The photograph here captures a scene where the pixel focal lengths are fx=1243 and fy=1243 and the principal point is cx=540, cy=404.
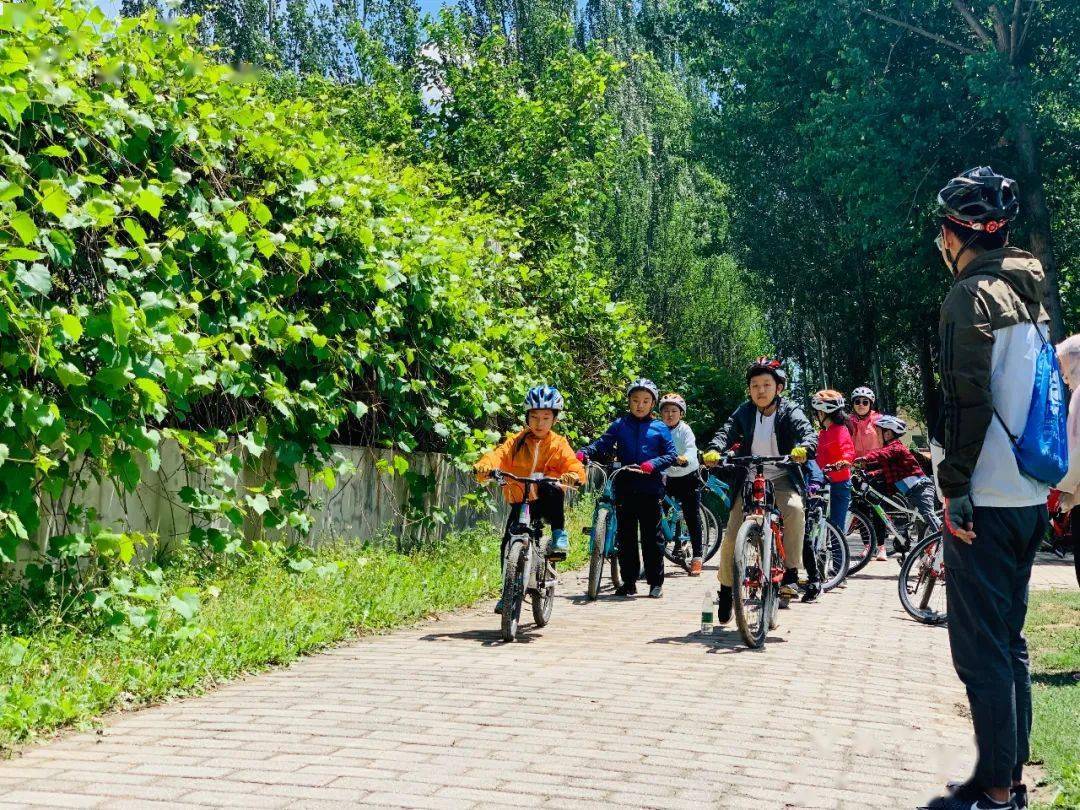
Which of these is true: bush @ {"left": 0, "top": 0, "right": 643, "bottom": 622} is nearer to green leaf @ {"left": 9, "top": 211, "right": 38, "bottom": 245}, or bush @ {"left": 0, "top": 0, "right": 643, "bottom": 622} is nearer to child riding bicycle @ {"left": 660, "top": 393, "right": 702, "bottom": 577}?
green leaf @ {"left": 9, "top": 211, "right": 38, "bottom": 245}

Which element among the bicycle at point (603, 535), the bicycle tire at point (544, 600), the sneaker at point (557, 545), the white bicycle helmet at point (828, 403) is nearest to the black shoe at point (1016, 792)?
the bicycle tire at point (544, 600)

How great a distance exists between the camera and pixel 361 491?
36.1ft

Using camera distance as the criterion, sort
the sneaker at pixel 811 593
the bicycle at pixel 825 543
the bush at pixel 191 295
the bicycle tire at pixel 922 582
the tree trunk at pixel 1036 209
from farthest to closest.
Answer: the tree trunk at pixel 1036 209 < the bicycle at pixel 825 543 < the sneaker at pixel 811 593 < the bicycle tire at pixel 922 582 < the bush at pixel 191 295

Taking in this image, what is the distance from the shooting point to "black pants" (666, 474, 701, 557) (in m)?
14.7

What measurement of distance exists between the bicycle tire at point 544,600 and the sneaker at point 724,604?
1251mm

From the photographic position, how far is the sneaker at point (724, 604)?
912 centimetres

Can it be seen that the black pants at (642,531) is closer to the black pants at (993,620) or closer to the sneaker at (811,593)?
the sneaker at (811,593)

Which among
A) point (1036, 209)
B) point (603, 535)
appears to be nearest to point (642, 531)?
Answer: point (603, 535)

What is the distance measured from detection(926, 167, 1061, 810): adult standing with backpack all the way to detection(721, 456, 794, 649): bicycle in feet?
12.8

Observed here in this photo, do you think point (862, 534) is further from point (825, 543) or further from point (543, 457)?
point (543, 457)

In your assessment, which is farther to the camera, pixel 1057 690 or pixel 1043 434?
pixel 1057 690

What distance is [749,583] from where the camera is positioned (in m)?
8.69

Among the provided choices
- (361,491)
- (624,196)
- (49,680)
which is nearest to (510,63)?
(624,196)

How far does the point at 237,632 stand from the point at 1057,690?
4685 mm
